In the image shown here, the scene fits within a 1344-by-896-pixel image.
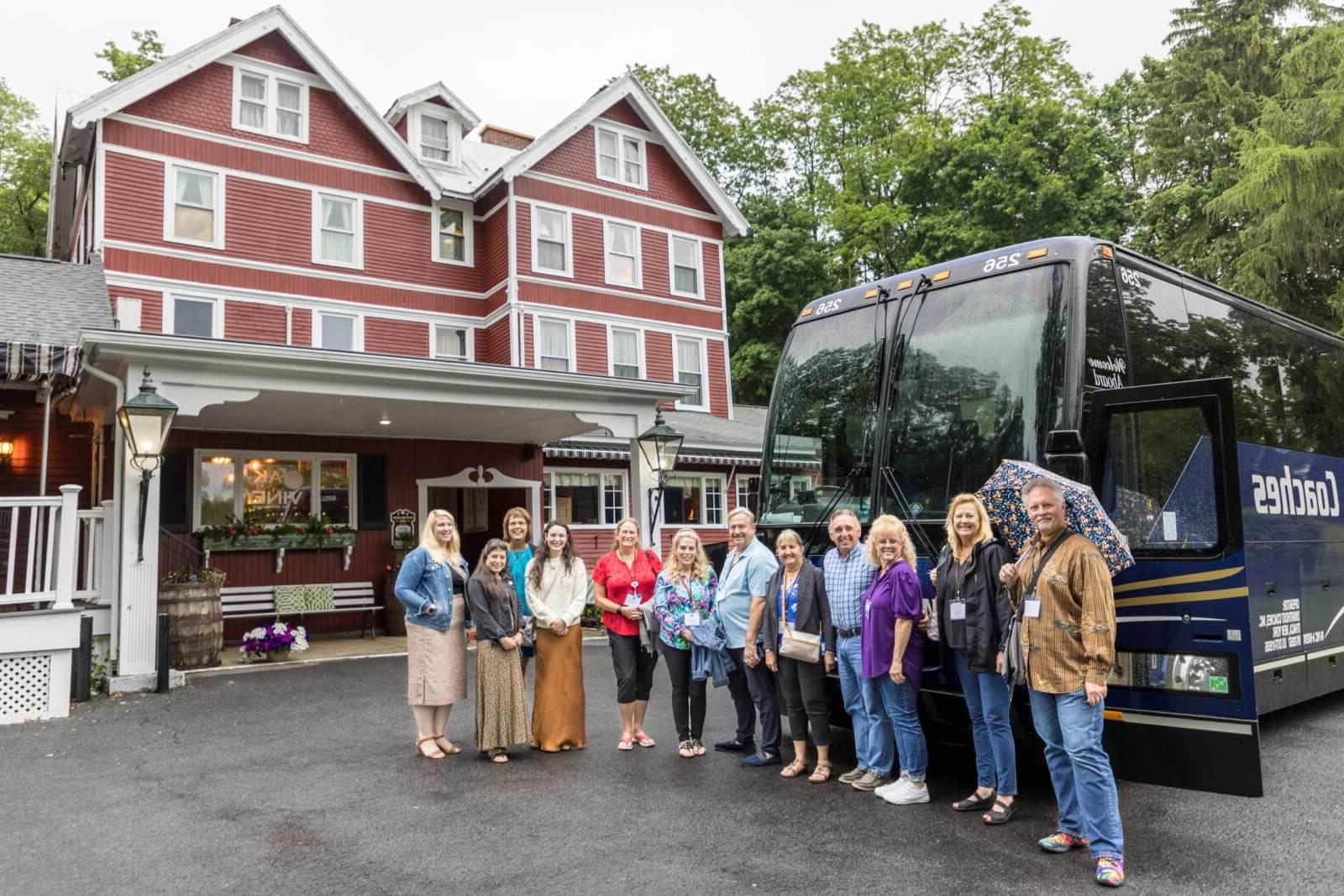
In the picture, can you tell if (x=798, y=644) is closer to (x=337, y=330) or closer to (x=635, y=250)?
(x=337, y=330)

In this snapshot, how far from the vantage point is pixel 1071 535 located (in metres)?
4.23

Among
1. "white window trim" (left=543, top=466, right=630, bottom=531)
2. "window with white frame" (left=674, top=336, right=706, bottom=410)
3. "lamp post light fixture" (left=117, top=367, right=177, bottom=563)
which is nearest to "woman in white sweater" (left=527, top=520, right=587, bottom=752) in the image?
"lamp post light fixture" (left=117, top=367, right=177, bottom=563)

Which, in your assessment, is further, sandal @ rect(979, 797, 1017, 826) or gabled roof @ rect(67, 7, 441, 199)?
Answer: gabled roof @ rect(67, 7, 441, 199)

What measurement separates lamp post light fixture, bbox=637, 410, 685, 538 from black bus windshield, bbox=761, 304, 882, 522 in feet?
18.5

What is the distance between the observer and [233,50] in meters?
17.3

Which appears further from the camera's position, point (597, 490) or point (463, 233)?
point (463, 233)

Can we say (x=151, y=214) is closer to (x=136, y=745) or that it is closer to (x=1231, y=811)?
(x=136, y=745)

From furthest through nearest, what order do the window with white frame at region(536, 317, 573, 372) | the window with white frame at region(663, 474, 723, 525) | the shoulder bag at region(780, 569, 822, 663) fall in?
the window with white frame at region(663, 474, 723, 525)
the window with white frame at region(536, 317, 573, 372)
the shoulder bag at region(780, 569, 822, 663)

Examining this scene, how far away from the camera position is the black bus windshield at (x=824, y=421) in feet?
19.8

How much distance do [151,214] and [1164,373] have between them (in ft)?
53.3

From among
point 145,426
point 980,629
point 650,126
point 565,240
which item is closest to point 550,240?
point 565,240

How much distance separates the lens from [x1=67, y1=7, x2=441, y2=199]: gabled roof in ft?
51.3

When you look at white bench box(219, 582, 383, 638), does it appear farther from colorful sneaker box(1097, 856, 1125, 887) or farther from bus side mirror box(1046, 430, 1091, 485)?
colorful sneaker box(1097, 856, 1125, 887)

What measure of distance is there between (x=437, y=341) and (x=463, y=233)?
2527 mm
